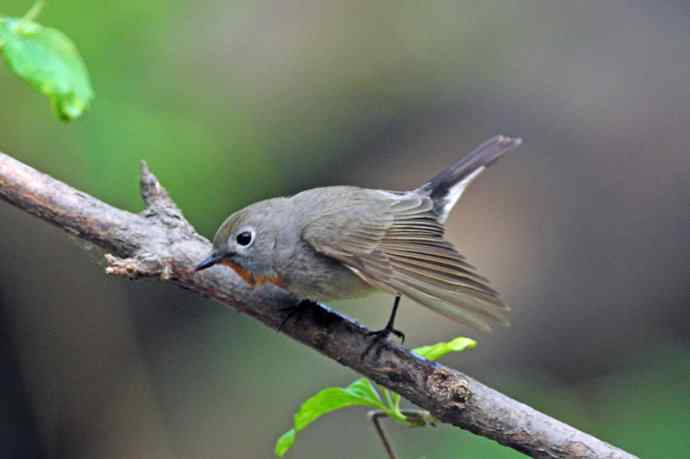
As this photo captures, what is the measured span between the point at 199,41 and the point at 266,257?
3.37 metres

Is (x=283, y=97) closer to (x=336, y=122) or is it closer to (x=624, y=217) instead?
(x=336, y=122)

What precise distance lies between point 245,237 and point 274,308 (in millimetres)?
520

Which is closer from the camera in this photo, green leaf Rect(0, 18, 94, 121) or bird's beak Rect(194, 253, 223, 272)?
green leaf Rect(0, 18, 94, 121)

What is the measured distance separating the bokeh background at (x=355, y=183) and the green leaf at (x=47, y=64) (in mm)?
3574

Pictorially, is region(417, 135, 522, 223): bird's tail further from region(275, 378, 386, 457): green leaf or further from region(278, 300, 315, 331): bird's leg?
region(275, 378, 386, 457): green leaf

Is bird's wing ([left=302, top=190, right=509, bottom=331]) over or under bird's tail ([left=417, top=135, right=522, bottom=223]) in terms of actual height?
under

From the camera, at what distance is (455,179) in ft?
14.6

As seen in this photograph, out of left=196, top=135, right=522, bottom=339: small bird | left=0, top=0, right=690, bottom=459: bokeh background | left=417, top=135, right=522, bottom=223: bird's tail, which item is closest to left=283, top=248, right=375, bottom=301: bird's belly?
left=196, top=135, right=522, bottom=339: small bird

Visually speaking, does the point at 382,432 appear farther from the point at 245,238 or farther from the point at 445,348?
the point at 245,238

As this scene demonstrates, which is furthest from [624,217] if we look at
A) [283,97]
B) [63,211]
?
[63,211]

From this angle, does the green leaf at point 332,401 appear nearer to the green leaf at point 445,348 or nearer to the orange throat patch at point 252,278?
the green leaf at point 445,348

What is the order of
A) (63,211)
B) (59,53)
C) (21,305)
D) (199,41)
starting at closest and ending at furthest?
1. (59,53)
2. (63,211)
3. (21,305)
4. (199,41)

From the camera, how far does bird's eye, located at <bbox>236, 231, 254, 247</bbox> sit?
3.54m

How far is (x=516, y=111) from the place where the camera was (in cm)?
697
